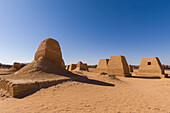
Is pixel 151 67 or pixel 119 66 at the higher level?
pixel 119 66

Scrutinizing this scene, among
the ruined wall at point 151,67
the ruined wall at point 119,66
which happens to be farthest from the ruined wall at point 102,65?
the ruined wall at point 151,67

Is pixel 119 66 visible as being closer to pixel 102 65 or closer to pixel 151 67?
pixel 102 65

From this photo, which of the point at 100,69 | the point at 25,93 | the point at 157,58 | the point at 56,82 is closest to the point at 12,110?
the point at 25,93

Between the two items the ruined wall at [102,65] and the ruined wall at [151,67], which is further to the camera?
the ruined wall at [102,65]

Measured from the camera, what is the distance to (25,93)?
420 centimetres

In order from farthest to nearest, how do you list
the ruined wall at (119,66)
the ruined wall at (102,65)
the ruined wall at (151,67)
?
the ruined wall at (102,65)
the ruined wall at (119,66)
the ruined wall at (151,67)

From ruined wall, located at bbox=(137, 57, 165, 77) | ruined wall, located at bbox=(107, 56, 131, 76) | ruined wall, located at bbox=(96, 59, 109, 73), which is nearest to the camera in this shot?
ruined wall, located at bbox=(137, 57, 165, 77)

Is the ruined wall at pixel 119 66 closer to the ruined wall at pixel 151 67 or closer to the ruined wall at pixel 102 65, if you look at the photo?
the ruined wall at pixel 102 65

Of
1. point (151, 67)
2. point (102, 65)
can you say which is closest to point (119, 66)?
point (102, 65)

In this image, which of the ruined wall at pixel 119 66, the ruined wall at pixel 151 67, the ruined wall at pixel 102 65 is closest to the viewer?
the ruined wall at pixel 151 67

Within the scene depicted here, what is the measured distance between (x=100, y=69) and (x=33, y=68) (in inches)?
589

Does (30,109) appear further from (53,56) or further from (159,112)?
(53,56)

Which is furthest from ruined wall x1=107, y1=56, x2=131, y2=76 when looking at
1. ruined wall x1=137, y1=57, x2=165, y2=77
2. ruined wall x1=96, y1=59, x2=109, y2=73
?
ruined wall x1=137, y1=57, x2=165, y2=77

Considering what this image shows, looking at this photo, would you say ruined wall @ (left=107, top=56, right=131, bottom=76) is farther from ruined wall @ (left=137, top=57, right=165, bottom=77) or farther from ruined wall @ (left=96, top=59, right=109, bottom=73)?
ruined wall @ (left=137, top=57, right=165, bottom=77)
